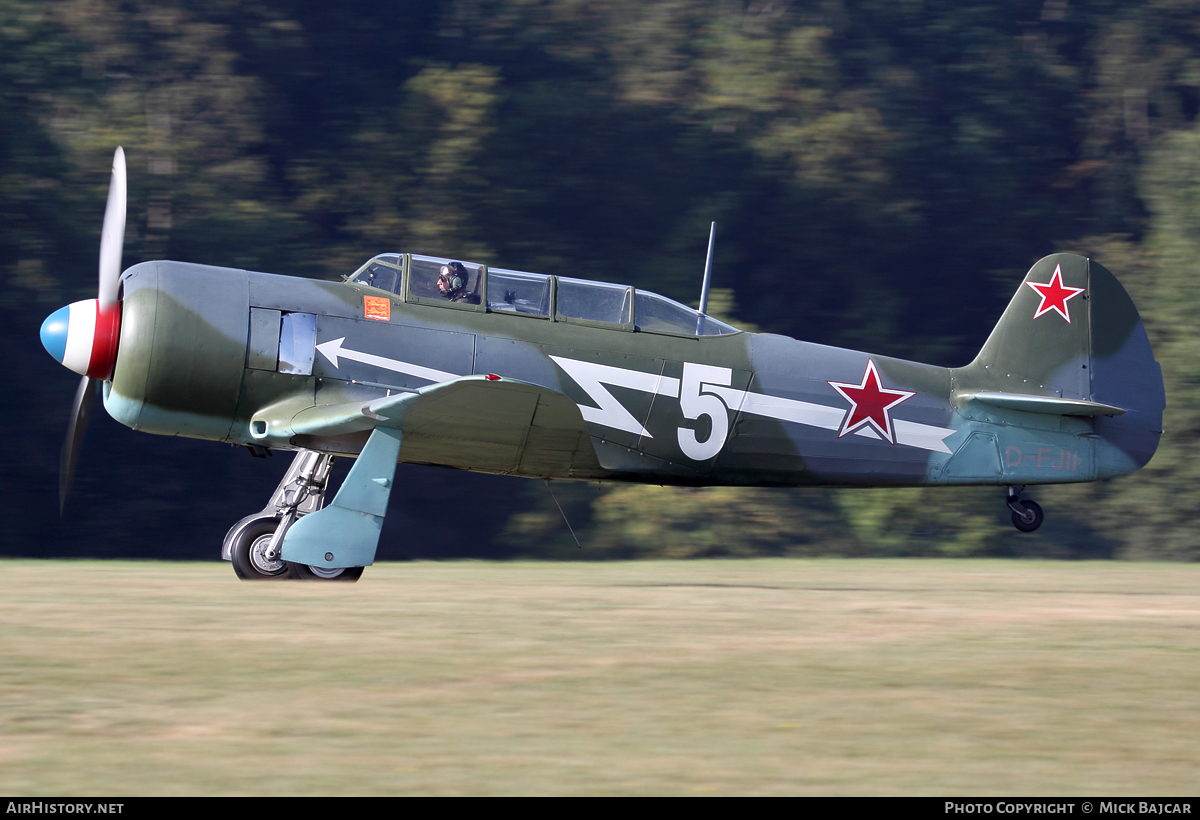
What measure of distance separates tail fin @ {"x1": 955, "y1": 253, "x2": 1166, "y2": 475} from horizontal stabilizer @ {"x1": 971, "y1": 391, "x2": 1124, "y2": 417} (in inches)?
4.8

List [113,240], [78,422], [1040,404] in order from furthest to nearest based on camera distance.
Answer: [1040,404]
[78,422]
[113,240]

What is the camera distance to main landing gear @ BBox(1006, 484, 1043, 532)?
11.0 meters

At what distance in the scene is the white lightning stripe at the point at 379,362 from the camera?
9.30 m

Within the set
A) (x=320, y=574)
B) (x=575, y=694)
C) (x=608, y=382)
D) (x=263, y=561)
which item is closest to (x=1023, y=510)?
(x=608, y=382)

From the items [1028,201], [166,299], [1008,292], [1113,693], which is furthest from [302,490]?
[1028,201]

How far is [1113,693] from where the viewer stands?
558 centimetres

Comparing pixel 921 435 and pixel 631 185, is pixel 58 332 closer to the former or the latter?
pixel 921 435

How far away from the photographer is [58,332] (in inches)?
351

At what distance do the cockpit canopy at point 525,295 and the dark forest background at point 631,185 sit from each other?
10.4m

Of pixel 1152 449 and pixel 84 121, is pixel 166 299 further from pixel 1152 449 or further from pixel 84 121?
pixel 84 121

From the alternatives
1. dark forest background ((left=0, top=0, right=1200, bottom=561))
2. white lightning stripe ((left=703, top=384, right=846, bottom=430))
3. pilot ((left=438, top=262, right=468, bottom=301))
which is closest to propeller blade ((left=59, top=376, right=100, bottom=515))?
pilot ((left=438, top=262, right=468, bottom=301))

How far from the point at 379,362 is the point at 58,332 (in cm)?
211

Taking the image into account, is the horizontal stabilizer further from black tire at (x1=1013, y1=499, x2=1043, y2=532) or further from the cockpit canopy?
the cockpit canopy

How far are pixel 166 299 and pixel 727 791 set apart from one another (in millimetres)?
6163
